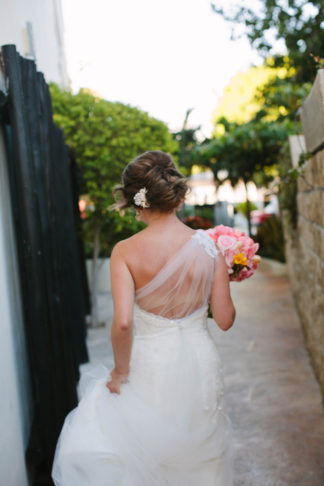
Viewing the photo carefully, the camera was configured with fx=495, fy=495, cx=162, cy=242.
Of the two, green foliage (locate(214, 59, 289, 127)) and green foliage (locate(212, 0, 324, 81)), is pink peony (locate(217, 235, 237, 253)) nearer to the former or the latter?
green foliage (locate(212, 0, 324, 81))

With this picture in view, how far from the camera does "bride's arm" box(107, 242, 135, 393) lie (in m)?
2.11

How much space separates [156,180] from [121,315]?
62 cm

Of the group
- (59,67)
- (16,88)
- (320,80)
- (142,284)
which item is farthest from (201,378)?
(59,67)

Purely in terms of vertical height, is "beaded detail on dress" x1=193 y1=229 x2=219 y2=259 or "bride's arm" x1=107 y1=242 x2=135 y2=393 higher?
"beaded detail on dress" x1=193 y1=229 x2=219 y2=259

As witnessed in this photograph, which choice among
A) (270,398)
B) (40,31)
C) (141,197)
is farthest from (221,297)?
(40,31)

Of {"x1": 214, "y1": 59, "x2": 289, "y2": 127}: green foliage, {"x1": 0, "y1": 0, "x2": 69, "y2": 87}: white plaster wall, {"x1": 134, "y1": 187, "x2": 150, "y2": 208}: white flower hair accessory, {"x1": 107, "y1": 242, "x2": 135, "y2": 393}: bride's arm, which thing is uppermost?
{"x1": 214, "y1": 59, "x2": 289, "y2": 127}: green foliage

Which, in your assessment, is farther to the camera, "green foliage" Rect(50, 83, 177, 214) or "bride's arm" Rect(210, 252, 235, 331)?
"green foliage" Rect(50, 83, 177, 214)

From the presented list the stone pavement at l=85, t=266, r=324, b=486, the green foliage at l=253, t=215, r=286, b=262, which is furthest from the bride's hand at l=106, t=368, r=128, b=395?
the green foliage at l=253, t=215, r=286, b=262

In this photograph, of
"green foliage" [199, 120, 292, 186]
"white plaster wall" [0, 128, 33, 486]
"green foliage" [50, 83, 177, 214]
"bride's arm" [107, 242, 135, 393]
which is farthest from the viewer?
"green foliage" [199, 120, 292, 186]

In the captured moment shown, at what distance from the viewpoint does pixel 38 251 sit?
3.30 m

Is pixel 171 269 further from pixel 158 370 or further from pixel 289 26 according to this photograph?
pixel 289 26

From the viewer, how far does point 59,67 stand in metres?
9.83

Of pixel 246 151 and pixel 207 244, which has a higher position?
pixel 246 151

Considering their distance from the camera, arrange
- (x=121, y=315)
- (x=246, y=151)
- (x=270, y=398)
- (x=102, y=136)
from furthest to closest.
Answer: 1. (x=246, y=151)
2. (x=102, y=136)
3. (x=270, y=398)
4. (x=121, y=315)
